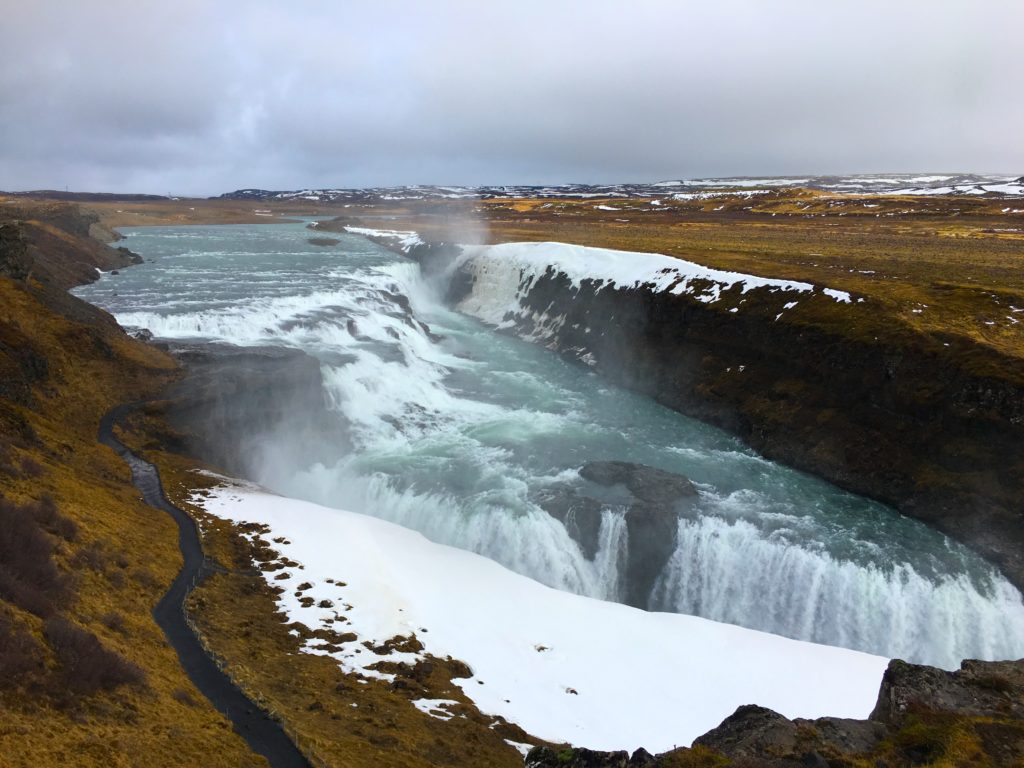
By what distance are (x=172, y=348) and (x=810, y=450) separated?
34.5 m

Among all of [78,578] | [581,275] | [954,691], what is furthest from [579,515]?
[581,275]

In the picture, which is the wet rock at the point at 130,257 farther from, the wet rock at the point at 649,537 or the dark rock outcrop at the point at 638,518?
the wet rock at the point at 649,537

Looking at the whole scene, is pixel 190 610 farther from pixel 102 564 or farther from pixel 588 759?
pixel 588 759

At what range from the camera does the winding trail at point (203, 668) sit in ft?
35.1

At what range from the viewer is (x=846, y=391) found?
31562 mm

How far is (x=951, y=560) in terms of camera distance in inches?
895

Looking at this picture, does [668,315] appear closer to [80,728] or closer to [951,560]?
[951,560]

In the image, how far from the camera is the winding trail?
10.7 metres

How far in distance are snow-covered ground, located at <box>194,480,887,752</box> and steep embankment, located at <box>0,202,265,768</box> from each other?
3.72 m

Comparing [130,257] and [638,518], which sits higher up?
[130,257]

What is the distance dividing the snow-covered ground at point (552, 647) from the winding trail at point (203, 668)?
229 centimetres

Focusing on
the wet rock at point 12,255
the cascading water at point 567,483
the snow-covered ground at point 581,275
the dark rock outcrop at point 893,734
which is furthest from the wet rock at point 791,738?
the wet rock at point 12,255

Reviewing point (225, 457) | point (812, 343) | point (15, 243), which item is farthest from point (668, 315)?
point (15, 243)

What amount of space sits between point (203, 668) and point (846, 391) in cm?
3066
